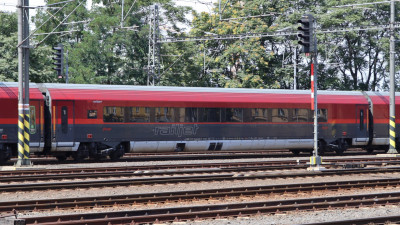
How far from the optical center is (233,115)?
97.7ft

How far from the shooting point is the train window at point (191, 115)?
94.4 ft

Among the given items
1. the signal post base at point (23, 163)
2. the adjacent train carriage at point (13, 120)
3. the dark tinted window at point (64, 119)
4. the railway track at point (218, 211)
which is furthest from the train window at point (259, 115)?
the railway track at point (218, 211)

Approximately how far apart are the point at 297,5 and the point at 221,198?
39.0 metres

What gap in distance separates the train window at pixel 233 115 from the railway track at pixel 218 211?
13915 millimetres

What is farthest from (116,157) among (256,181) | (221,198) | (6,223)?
(6,223)

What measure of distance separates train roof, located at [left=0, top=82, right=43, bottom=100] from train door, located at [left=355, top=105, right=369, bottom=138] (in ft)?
51.1

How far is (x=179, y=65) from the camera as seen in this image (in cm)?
4994

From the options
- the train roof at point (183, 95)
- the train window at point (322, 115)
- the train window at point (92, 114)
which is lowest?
the train window at point (322, 115)

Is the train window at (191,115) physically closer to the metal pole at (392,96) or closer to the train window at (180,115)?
the train window at (180,115)

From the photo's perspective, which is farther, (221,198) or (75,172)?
(75,172)

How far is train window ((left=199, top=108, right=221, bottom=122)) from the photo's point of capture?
95.6 feet

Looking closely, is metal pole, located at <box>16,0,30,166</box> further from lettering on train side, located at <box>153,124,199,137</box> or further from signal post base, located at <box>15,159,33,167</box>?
lettering on train side, located at <box>153,124,199,137</box>

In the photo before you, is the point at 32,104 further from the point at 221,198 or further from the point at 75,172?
the point at 221,198

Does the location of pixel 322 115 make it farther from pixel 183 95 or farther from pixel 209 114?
pixel 183 95
